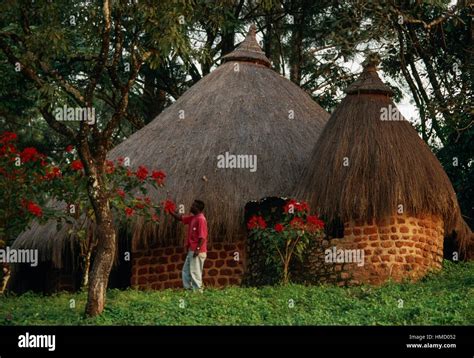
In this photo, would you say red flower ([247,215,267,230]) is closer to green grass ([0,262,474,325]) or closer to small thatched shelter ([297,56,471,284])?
small thatched shelter ([297,56,471,284])

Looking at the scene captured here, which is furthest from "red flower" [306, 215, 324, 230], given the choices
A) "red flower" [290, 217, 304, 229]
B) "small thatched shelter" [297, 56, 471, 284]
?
"small thatched shelter" [297, 56, 471, 284]

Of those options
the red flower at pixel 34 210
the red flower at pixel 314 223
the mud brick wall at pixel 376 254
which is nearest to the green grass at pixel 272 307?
the mud brick wall at pixel 376 254

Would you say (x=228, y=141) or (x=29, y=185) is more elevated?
(x=228, y=141)

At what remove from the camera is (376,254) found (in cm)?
1319

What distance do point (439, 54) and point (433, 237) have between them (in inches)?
282

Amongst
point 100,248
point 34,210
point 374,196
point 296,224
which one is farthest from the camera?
point 374,196

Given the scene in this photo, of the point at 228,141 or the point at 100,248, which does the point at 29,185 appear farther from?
the point at 228,141

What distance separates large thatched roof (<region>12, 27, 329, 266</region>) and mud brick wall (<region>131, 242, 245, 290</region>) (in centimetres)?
23

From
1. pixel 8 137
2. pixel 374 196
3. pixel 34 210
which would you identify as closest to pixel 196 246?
pixel 34 210

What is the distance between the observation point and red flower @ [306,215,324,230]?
12398 mm

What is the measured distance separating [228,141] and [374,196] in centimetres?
295
